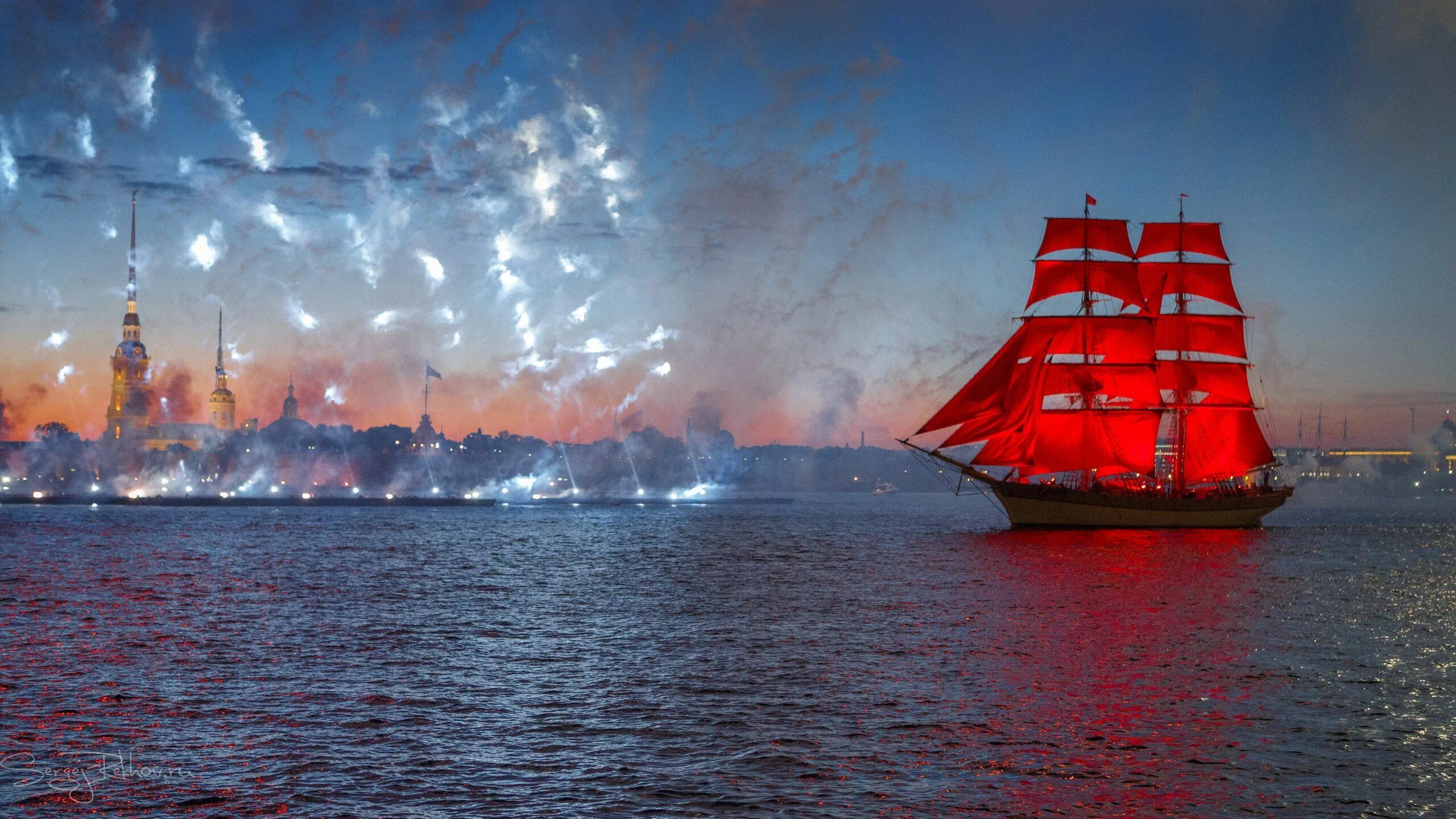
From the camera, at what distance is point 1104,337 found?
118 metres

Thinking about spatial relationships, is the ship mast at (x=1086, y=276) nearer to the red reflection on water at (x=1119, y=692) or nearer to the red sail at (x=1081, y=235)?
the red sail at (x=1081, y=235)

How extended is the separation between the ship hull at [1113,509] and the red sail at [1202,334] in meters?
15.2

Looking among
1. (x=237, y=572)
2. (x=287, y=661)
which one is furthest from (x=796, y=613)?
(x=237, y=572)

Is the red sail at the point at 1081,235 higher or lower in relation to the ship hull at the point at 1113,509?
higher

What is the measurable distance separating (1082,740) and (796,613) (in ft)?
78.2

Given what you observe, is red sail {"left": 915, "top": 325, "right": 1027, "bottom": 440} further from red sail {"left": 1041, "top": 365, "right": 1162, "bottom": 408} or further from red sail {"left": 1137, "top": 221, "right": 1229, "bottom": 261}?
red sail {"left": 1137, "top": 221, "right": 1229, "bottom": 261}

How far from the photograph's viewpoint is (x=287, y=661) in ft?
113

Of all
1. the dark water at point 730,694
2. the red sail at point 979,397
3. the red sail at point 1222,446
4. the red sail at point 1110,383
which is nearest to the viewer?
the dark water at point 730,694

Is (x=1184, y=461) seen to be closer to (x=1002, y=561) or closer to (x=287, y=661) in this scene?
(x=1002, y=561)

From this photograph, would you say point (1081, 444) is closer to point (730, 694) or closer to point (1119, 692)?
point (1119, 692)

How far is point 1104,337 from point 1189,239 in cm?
1657

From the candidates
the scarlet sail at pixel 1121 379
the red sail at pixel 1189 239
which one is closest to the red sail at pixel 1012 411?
the scarlet sail at pixel 1121 379

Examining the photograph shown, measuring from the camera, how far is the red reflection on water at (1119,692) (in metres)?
20.9

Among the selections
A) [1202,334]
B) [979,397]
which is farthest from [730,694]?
[1202,334]
